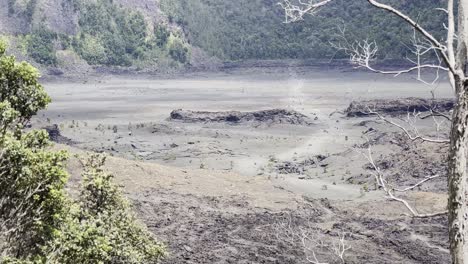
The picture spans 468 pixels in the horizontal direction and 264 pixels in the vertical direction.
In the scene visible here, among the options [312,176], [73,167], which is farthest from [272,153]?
[73,167]

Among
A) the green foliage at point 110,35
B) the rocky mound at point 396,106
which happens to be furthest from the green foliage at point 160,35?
the rocky mound at point 396,106

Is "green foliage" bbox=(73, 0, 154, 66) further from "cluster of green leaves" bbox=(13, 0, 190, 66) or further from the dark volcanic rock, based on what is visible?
the dark volcanic rock

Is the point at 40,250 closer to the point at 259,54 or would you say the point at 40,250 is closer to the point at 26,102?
the point at 26,102

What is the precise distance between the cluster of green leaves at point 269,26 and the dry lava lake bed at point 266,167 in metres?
28.2

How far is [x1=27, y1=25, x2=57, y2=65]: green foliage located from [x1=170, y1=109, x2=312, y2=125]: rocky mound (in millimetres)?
48767

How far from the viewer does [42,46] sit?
108938 mm

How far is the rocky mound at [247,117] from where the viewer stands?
223 feet

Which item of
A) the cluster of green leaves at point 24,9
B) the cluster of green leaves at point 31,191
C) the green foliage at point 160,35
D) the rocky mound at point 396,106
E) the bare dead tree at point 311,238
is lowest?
the bare dead tree at point 311,238

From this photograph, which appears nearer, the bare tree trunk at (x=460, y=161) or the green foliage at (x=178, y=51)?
the bare tree trunk at (x=460, y=161)

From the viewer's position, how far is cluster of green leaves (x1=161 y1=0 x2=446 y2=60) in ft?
398

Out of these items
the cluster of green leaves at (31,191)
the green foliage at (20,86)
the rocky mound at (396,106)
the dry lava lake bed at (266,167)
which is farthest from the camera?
the rocky mound at (396,106)

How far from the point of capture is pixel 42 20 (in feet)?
383

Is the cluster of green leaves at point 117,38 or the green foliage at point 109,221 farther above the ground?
the cluster of green leaves at point 117,38

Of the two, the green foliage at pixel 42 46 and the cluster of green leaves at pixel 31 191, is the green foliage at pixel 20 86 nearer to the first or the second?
the cluster of green leaves at pixel 31 191
